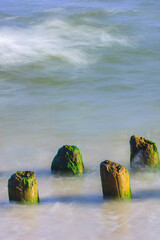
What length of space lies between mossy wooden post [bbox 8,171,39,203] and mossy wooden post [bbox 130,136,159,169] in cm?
113

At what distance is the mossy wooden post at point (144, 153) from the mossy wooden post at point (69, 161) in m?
0.56

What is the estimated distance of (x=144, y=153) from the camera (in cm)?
452

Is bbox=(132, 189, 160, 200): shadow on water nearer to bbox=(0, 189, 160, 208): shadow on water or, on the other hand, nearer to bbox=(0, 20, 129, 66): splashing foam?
bbox=(0, 189, 160, 208): shadow on water

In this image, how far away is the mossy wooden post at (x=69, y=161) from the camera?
4.51m

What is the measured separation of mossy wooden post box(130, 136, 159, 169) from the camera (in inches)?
177

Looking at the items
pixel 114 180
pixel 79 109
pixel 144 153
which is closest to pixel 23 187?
pixel 114 180

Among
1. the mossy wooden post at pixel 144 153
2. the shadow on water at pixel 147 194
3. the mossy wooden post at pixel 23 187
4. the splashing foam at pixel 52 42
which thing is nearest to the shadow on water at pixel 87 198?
the shadow on water at pixel 147 194

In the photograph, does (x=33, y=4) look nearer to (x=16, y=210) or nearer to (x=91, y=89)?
(x=91, y=89)

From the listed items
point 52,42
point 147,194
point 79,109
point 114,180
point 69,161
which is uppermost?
point 52,42

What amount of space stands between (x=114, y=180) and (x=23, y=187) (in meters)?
0.81

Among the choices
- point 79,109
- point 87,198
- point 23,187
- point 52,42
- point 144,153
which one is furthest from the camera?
point 52,42

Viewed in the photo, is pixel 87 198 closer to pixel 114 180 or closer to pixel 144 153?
pixel 114 180

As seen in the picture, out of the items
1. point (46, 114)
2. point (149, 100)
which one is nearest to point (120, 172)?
point (46, 114)

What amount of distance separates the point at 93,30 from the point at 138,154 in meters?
8.57
